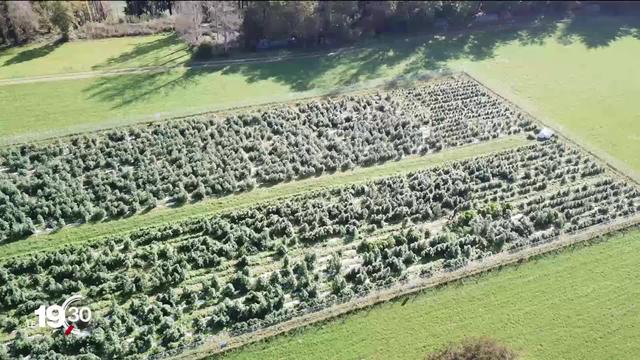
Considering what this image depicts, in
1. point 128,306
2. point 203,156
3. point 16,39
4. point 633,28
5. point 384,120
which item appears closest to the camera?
point 128,306

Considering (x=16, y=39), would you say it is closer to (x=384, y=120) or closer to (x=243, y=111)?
(x=243, y=111)

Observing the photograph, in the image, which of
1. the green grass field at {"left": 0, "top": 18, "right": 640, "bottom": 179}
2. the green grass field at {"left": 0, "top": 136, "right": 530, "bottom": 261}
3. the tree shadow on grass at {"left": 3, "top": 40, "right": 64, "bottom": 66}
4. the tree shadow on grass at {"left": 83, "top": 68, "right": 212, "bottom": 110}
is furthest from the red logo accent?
the tree shadow on grass at {"left": 3, "top": 40, "right": 64, "bottom": 66}

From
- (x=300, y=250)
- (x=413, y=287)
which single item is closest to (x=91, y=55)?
(x=300, y=250)

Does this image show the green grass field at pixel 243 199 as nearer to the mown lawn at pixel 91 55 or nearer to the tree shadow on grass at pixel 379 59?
the tree shadow on grass at pixel 379 59

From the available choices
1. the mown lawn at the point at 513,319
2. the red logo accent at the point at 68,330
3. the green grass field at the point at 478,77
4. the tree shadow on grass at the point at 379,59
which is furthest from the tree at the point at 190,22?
the mown lawn at the point at 513,319

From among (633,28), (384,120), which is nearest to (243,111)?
(384,120)

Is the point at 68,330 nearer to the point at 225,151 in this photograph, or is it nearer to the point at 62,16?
the point at 225,151
